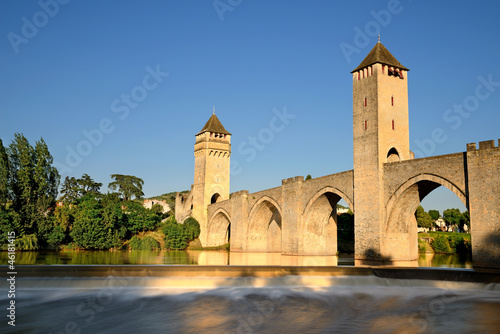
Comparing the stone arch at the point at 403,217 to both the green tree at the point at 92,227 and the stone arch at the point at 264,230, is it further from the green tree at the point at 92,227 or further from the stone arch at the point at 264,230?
the green tree at the point at 92,227

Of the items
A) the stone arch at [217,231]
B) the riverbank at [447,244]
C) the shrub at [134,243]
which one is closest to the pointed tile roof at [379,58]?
the riverbank at [447,244]

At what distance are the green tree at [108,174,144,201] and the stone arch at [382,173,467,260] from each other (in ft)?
155

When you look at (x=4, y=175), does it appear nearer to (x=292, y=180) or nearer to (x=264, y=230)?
(x=292, y=180)

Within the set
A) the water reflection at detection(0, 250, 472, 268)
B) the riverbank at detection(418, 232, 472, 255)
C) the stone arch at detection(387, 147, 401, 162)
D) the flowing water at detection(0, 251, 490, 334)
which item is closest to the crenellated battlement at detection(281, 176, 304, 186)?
the water reflection at detection(0, 250, 472, 268)

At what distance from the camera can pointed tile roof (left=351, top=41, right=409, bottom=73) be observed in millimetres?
27453

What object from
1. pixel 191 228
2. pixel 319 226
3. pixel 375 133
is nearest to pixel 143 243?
pixel 191 228

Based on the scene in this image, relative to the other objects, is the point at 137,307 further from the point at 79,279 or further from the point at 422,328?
the point at 422,328

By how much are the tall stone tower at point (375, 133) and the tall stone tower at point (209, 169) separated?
26.1 meters

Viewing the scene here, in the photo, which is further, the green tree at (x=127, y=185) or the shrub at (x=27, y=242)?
the green tree at (x=127, y=185)

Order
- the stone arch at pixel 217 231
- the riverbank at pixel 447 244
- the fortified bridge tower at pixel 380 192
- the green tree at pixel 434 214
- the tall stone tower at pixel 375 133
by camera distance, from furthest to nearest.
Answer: the green tree at pixel 434 214, the stone arch at pixel 217 231, the riverbank at pixel 447 244, the tall stone tower at pixel 375 133, the fortified bridge tower at pixel 380 192

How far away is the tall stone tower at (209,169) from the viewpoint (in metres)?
51.7

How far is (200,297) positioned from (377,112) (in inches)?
739

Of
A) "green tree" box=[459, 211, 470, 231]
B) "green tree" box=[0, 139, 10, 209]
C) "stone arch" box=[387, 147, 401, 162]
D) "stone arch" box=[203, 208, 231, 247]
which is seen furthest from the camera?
"green tree" box=[459, 211, 470, 231]

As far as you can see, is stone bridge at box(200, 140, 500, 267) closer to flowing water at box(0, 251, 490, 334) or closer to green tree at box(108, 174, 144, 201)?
flowing water at box(0, 251, 490, 334)
